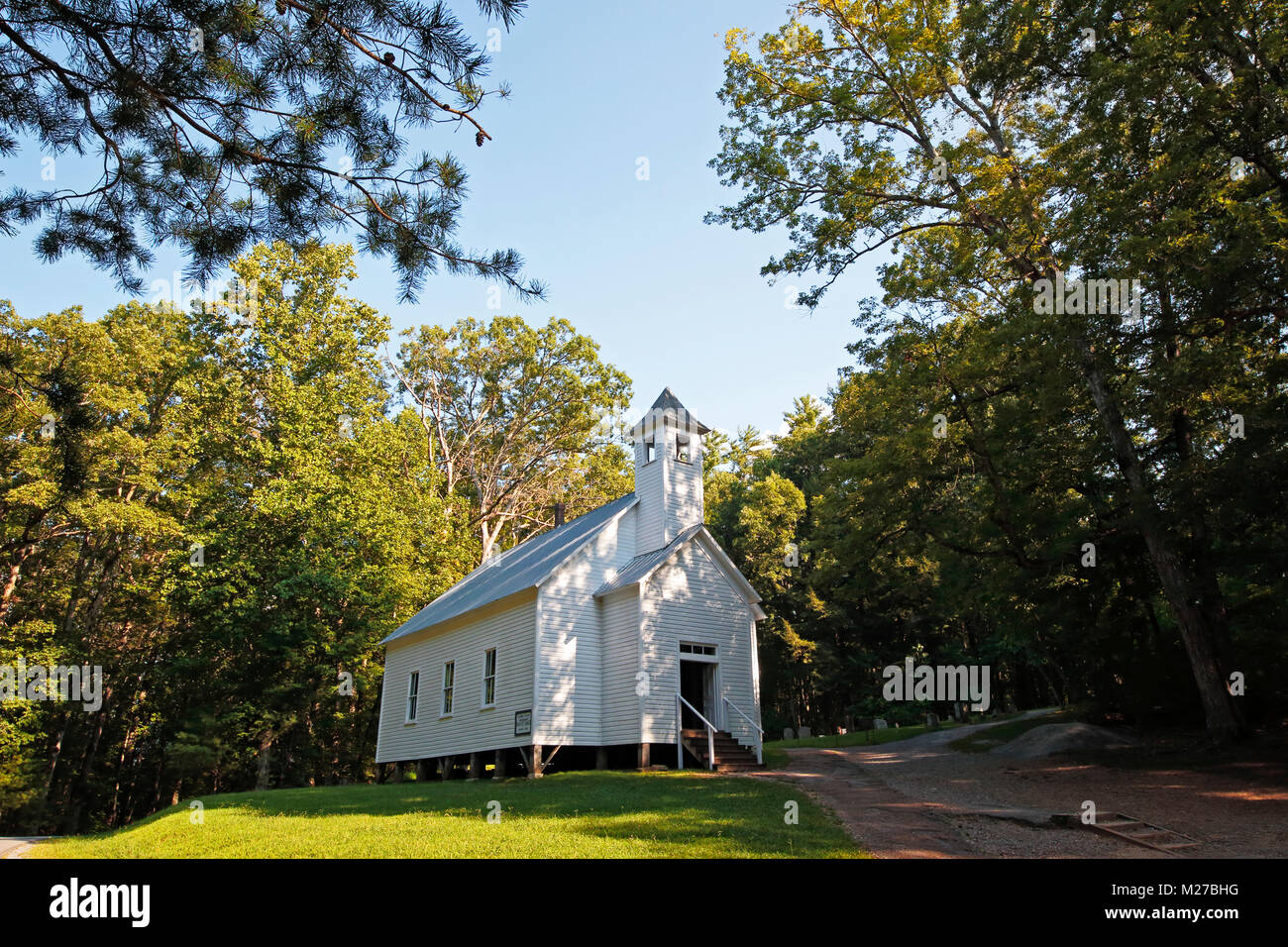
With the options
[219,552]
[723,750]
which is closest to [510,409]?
[219,552]

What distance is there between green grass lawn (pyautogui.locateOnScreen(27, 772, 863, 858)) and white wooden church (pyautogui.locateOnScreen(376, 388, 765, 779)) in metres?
3.02

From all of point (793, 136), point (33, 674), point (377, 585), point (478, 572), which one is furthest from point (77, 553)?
point (793, 136)

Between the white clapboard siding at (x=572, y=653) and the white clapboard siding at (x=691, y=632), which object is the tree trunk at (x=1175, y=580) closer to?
the white clapboard siding at (x=691, y=632)

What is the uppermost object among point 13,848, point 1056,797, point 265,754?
point 1056,797

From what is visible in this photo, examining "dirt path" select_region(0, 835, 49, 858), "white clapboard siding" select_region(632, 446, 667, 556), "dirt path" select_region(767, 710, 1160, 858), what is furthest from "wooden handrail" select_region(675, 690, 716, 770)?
"dirt path" select_region(0, 835, 49, 858)

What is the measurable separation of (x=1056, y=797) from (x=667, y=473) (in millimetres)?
12105

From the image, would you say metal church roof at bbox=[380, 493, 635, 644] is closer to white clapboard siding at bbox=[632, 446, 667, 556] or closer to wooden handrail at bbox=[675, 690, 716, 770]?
white clapboard siding at bbox=[632, 446, 667, 556]

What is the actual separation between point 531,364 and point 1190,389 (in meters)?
28.7

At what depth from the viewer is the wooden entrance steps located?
17750mm

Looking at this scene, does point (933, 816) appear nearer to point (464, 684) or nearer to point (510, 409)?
point (464, 684)

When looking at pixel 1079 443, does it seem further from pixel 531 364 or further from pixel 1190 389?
pixel 531 364

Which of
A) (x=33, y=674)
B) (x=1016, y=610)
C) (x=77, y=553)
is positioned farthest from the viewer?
(x=77, y=553)

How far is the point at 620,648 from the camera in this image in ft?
63.4

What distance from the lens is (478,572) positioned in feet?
90.9
